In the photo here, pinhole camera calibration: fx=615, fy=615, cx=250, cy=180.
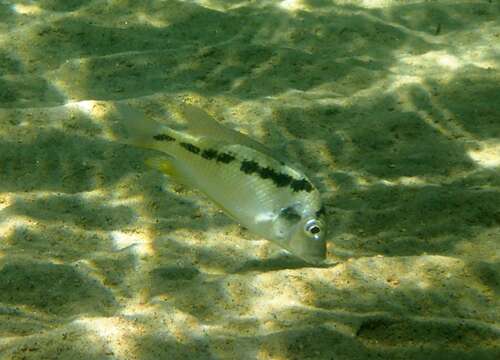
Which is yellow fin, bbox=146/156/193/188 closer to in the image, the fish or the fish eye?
the fish

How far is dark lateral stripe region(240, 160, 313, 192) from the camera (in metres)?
3.21

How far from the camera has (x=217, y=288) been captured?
3.70 meters

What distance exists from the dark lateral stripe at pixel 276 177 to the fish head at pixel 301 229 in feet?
0.34

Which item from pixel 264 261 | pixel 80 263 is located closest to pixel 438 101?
pixel 264 261

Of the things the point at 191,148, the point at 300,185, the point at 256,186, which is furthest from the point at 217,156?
the point at 300,185

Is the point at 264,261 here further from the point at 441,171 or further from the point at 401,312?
the point at 441,171

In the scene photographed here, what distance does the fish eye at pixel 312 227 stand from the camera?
3199mm

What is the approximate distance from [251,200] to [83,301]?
47.4 inches

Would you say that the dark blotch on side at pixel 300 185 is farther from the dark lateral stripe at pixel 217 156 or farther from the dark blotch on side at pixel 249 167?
the dark lateral stripe at pixel 217 156

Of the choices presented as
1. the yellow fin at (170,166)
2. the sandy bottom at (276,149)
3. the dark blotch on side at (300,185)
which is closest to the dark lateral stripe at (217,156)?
the yellow fin at (170,166)

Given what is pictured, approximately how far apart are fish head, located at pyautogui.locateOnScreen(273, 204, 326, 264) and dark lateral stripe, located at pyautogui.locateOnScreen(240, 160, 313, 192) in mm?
104

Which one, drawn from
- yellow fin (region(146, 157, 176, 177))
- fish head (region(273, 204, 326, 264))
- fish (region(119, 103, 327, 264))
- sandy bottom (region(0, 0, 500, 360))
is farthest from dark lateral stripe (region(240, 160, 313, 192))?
sandy bottom (region(0, 0, 500, 360))

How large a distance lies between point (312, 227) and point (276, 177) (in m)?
0.32

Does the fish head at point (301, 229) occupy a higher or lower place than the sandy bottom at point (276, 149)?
higher
